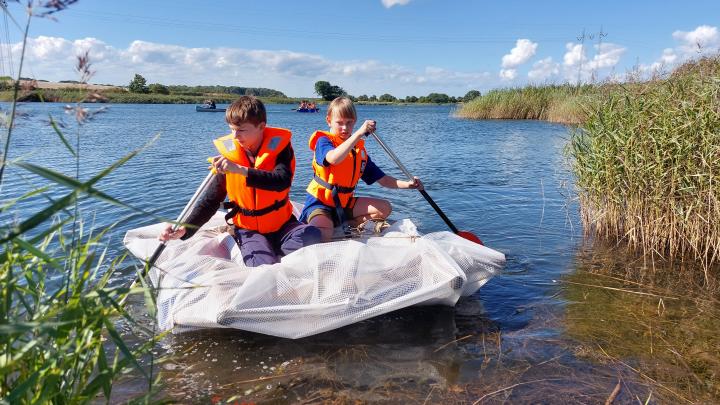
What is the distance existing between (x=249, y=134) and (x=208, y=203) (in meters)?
0.59

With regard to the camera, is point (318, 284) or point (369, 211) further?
point (369, 211)

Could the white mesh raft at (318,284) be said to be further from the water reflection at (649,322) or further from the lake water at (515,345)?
the water reflection at (649,322)

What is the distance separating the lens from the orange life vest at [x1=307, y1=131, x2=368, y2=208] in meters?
4.52

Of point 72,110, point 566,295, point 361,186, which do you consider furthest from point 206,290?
point 361,186

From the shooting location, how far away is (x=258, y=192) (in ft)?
12.6

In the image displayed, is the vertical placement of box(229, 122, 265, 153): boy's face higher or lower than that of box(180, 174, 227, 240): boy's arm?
higher

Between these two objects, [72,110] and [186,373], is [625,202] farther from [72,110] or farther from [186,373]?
[72,110]

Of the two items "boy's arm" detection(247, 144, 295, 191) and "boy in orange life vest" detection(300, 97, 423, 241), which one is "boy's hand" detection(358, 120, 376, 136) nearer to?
"boy in orange life vest" detection(300, 97, 423, 241)

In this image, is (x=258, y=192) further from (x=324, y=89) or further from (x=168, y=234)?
(x=324, y=89)

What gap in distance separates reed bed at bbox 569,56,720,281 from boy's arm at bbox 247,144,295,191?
3.24 metres

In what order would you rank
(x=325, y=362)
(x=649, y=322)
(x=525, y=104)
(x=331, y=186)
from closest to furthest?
(x=325, y=362) → (x=649, y=322) → (x=331, y=186) → (x=525, y=104)

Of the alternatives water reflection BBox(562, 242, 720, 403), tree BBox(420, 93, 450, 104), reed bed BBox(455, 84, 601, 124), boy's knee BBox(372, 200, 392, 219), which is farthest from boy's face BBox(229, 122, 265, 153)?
tree BBox(420, 93, 450, 104)

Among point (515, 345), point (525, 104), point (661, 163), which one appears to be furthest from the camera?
point (525, 104)

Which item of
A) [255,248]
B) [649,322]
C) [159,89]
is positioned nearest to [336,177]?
[255,248]
